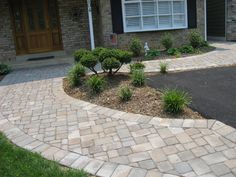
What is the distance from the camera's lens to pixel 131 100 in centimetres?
575

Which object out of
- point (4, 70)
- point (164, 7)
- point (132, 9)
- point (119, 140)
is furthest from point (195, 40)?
point (119, 140)

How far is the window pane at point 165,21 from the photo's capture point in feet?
42.1

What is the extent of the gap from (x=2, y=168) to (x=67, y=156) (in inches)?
29.5

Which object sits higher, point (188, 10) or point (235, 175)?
point (188, 10)

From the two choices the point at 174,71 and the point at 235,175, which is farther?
the point at 174,71

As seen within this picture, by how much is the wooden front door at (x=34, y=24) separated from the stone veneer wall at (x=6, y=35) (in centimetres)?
22

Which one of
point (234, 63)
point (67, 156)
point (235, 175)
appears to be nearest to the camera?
point (235, 175)

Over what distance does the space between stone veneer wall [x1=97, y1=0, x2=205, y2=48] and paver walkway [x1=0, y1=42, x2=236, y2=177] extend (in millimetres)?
6483

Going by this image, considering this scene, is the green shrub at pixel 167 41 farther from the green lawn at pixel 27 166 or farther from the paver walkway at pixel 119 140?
the green lawn at pixel 27 166

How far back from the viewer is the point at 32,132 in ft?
16.0

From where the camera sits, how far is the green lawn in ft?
11.5

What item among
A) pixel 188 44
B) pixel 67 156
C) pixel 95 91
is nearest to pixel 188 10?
pixel 188 44

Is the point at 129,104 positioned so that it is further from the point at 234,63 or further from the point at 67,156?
the point at 234,63

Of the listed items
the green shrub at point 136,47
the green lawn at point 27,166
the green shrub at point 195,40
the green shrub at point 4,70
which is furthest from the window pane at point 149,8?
the green lawn at point 27,166
